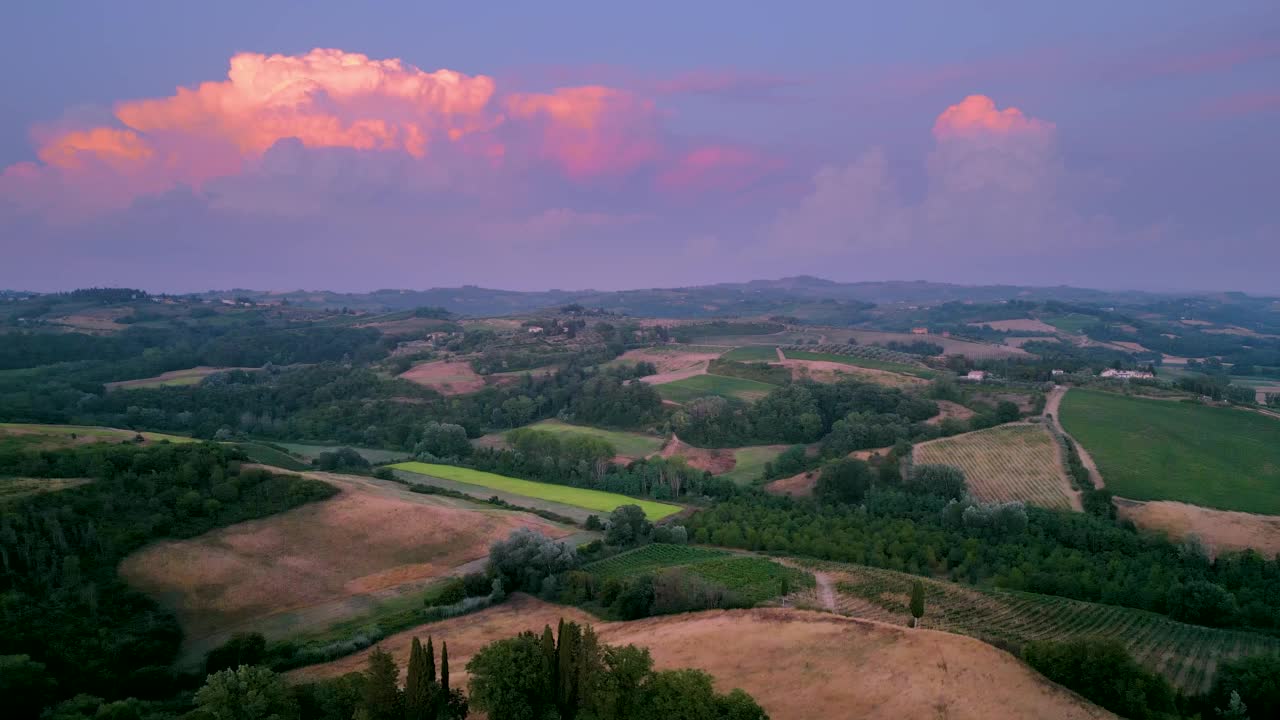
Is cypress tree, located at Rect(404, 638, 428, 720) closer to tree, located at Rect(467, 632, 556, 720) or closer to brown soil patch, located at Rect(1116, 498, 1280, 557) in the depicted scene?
tree, located at Rect(467, 632, 556, 720)

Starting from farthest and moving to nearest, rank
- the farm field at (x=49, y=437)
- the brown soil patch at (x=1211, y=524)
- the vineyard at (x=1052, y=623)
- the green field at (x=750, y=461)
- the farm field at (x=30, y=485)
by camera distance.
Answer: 1. the green field at (x=750, y=461)
2. the farm field at (x=49, y=437)
3. the brown soil patch at (x=1211, y=524)
4. the farm field at (x=30, y=485)
5. the vineyard at (x=1052, y=623)

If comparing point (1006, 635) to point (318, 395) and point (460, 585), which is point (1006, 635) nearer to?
point (460, 585)

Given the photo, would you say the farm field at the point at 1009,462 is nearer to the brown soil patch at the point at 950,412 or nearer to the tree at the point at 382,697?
the brown soil patch at the point at 950,412

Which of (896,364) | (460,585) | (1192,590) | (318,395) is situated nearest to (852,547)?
(1192,590)

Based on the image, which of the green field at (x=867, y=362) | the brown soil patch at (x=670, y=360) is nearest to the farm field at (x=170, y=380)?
the brown soil patch at (x=670, y=360)

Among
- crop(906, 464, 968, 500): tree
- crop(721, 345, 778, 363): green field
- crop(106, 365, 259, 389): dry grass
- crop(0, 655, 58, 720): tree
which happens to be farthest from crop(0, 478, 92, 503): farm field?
crop(721, 345, 778, 363): green field
